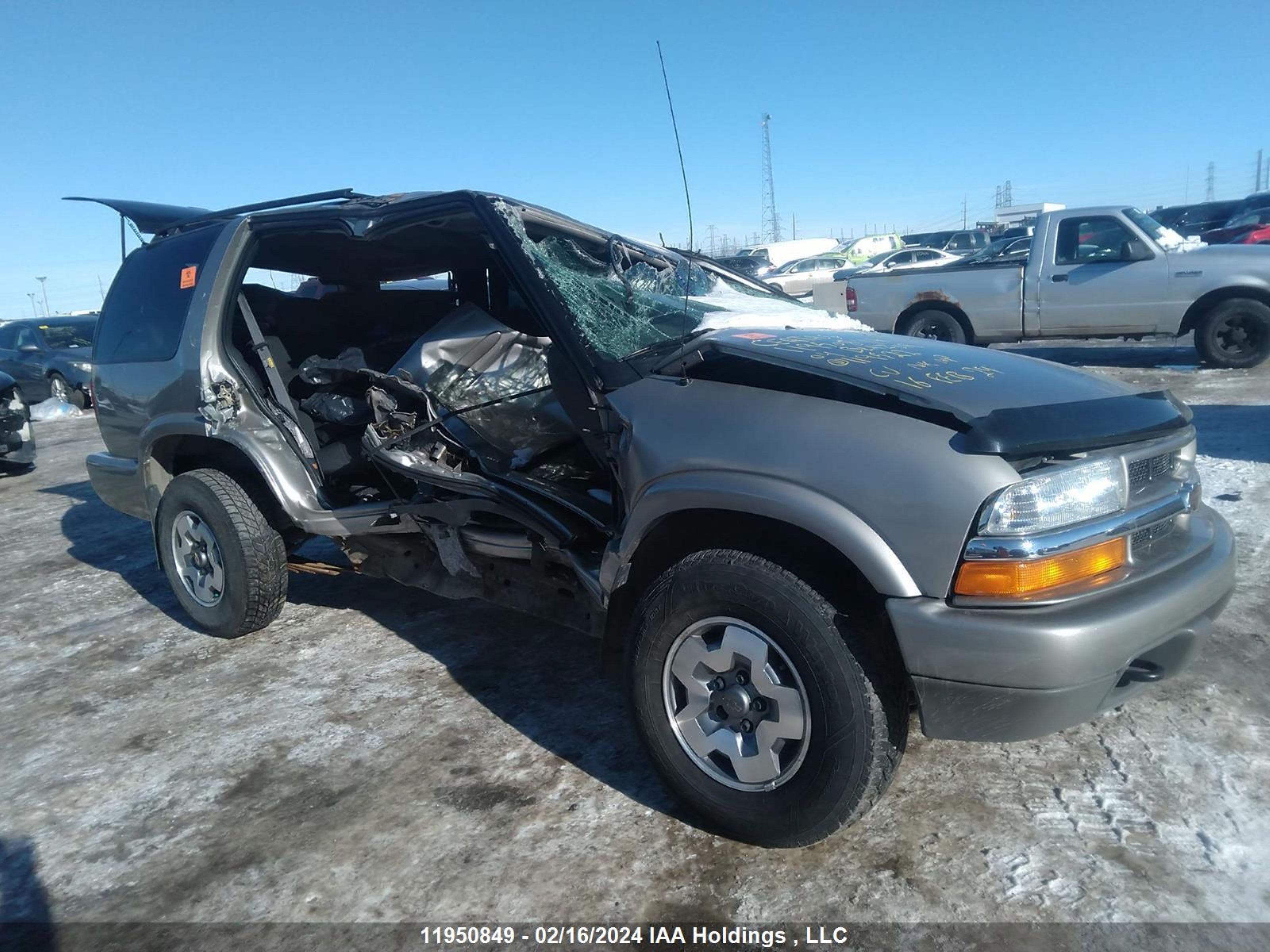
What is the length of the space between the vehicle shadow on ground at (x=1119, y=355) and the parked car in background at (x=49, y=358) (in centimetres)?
1491

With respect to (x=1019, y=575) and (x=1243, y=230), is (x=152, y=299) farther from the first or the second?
(x=1243, y=230)

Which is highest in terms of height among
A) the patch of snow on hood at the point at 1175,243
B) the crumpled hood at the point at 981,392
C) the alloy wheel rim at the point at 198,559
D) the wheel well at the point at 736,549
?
the crumpled hood at the point at 981,392

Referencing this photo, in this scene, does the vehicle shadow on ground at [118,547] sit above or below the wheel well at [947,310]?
below

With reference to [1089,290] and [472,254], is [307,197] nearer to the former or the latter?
[472,254]

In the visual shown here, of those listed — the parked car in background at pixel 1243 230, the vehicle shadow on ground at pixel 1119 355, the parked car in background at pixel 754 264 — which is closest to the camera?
the vehicle shadow on ground at pixel 1119 355

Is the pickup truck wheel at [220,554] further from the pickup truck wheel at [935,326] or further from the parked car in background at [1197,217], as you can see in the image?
the parked car in background at [1197,217]

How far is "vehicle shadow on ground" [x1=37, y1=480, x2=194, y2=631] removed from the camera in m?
5.18

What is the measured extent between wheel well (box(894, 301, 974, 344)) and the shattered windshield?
7514mm

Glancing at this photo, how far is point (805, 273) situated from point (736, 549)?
92.0 ft

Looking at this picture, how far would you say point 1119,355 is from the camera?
38.9 feet

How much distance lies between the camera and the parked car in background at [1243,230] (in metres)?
16.9

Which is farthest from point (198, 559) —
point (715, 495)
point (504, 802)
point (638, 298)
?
point (715, 495)

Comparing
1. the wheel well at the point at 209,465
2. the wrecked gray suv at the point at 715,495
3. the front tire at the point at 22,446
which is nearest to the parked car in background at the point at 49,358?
the front tire at the point at 22,446

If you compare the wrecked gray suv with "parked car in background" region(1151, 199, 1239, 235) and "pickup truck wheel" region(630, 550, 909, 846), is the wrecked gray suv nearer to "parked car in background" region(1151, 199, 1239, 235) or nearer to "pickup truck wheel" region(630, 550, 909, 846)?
"pickup truck wheel" region(630, 550, 909, 846)
